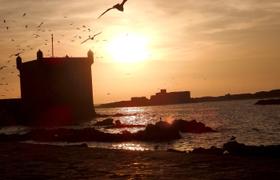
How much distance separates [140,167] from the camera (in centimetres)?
1236

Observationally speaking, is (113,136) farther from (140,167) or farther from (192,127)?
(140,167)

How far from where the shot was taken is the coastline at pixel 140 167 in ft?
35.5

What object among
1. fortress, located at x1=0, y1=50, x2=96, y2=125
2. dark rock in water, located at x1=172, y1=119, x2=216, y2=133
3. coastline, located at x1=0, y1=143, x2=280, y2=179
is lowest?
dark rock in water, located at x1=172, y1=119, x2=216, y2=133

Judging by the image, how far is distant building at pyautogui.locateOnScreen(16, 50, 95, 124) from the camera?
108m

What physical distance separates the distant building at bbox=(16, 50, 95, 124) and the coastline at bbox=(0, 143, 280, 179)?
93.1 m

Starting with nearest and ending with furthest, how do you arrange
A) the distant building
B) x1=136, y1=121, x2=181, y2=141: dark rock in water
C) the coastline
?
1. the coastline
2. x1=136, y1=121, x2=181, y2=141: dark rock in water
3. the distant building

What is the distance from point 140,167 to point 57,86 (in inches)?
3852

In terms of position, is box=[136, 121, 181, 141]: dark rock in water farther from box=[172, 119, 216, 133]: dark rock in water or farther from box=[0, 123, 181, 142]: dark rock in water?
box=[172, 119, 216, 133]: dark rock in water

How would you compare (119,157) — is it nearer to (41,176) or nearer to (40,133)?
(41,176)

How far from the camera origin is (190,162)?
12875 millimetres

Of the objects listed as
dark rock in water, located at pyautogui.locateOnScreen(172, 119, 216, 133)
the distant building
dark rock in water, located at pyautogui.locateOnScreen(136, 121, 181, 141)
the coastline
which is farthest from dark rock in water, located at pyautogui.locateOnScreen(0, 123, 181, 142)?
the distant building

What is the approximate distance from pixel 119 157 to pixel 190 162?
9.07ft

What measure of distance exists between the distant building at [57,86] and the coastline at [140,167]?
93.1 meters

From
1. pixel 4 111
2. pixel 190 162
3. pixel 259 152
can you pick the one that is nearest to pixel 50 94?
pixel 4 111
